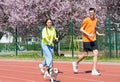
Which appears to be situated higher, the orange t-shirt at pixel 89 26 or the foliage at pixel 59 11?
the foliage at pixel 59 11

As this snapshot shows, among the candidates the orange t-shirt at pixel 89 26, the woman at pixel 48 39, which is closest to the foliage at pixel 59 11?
the orange t-shirt at pixel 89 26

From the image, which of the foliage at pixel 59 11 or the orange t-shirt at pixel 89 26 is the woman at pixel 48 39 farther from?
the foliage at pixel 59 11

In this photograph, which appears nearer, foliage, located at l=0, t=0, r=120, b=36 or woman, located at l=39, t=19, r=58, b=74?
woman, located at l=39, t=19, r=58, b=74

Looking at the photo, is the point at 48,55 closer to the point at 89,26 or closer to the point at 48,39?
the point at 48,39

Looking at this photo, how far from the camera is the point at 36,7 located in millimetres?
34656

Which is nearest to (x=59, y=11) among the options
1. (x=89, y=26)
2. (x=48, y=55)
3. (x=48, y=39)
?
(x=89, y=26)

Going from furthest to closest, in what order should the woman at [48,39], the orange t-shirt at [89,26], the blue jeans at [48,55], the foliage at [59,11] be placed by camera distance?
the foliage at [59,11]
the orange t-shirt at [89,26]
the woman at [48,39]
the blue jeans at [48,55]

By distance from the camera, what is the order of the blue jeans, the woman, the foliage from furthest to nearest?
the foliage → the woman → the blue jeans

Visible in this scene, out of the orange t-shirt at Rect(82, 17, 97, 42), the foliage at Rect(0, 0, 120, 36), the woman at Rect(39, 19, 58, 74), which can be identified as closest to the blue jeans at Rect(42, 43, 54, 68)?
the woman at Rect(39, 19, 58, 74)

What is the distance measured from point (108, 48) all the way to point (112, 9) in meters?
7.58

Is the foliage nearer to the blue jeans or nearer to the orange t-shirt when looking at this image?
the orange t-shirt

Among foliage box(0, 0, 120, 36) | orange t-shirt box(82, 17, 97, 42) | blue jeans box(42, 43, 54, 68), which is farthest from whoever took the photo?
foliage box(0, 0, 120, 36)

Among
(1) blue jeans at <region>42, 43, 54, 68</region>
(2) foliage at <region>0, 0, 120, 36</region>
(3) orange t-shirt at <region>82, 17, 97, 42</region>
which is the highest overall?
(2) foliage at <region>0, 0, 120, 36</region>

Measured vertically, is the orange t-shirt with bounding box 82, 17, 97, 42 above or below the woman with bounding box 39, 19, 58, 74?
above
